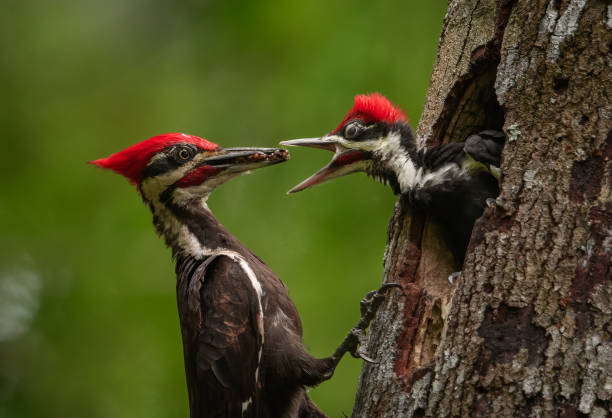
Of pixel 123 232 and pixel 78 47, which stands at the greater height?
pixel 78 47

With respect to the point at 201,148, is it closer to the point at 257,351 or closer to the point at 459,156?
the point at 257,351

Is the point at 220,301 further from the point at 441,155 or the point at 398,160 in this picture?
the point at 441,155

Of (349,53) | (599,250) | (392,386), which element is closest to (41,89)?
(349,53)

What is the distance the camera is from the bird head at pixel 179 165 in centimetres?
352

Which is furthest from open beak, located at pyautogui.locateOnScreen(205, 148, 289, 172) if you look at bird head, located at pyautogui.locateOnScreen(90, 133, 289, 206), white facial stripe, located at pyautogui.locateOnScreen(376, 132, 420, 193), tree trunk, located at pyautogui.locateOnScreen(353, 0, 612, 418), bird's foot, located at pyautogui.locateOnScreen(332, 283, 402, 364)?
tree trunk, located at pyautogui.locateOnScreen(353, 0, 612, 418)

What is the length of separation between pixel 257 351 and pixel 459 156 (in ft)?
4.06

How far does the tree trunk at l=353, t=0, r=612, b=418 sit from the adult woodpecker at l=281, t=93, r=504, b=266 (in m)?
0.38

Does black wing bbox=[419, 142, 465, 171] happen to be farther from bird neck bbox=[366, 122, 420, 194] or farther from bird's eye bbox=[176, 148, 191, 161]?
bird's eye bbox=[176, 148, 191, 161]

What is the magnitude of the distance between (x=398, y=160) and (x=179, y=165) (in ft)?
3.71

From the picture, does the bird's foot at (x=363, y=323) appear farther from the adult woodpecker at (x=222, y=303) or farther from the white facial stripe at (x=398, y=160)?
the white facial stripe at (x=398, y=160)

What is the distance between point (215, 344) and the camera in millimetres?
3053

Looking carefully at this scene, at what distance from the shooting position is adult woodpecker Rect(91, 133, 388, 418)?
10.0 ft

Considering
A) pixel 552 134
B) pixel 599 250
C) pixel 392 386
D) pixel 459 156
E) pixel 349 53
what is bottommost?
pixel 392 386

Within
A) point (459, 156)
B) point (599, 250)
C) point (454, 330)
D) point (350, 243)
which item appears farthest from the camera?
point (350, 243)
